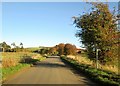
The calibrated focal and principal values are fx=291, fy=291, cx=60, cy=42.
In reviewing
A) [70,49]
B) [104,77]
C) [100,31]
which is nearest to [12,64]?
[100,31]

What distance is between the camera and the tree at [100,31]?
31.9 meters

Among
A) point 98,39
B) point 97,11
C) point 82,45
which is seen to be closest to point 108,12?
point 97,11

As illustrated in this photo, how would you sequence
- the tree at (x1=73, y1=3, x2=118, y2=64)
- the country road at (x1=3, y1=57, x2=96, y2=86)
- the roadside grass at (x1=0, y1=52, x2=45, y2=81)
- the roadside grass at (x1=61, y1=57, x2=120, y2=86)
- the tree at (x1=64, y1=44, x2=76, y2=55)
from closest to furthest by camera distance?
the roadside grass at (x1=61, y1=57, x2=120, y2=86)
the country road at (x1=3, y1=57, x2=96, y2=86)
the roadside grass at (x1=0, y1=52, x2=45, y2=81)
the tree at (x1=73, y1=3, x2=118, y2=64)
the tree at (x1=64, y1=44, x2=76, y2=55)

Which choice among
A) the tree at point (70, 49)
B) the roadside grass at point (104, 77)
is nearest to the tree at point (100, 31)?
the roadside grass at point (104, 77)

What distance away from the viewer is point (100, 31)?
31.6m

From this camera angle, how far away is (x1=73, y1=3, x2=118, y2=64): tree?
1254 inches

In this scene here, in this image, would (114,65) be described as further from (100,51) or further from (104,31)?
(104,31)

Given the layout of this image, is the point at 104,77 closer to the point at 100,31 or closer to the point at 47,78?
the point at 47,78

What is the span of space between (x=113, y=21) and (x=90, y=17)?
2708 mm

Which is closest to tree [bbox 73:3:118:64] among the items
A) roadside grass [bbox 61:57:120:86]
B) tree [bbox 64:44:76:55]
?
roadside grass [bbox 61:57:120:86]

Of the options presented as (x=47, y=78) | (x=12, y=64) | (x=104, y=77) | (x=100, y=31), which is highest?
(x=100, y=31)

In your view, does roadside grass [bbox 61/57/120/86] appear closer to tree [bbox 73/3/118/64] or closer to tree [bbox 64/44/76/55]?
tree [bbox 73/3/118/64]

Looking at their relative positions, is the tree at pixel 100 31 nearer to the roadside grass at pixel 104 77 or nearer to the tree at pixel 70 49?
the roadside grass at pixel 104 77

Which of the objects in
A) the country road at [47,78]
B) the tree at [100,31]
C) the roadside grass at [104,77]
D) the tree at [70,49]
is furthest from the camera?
the tree at [70,49]
